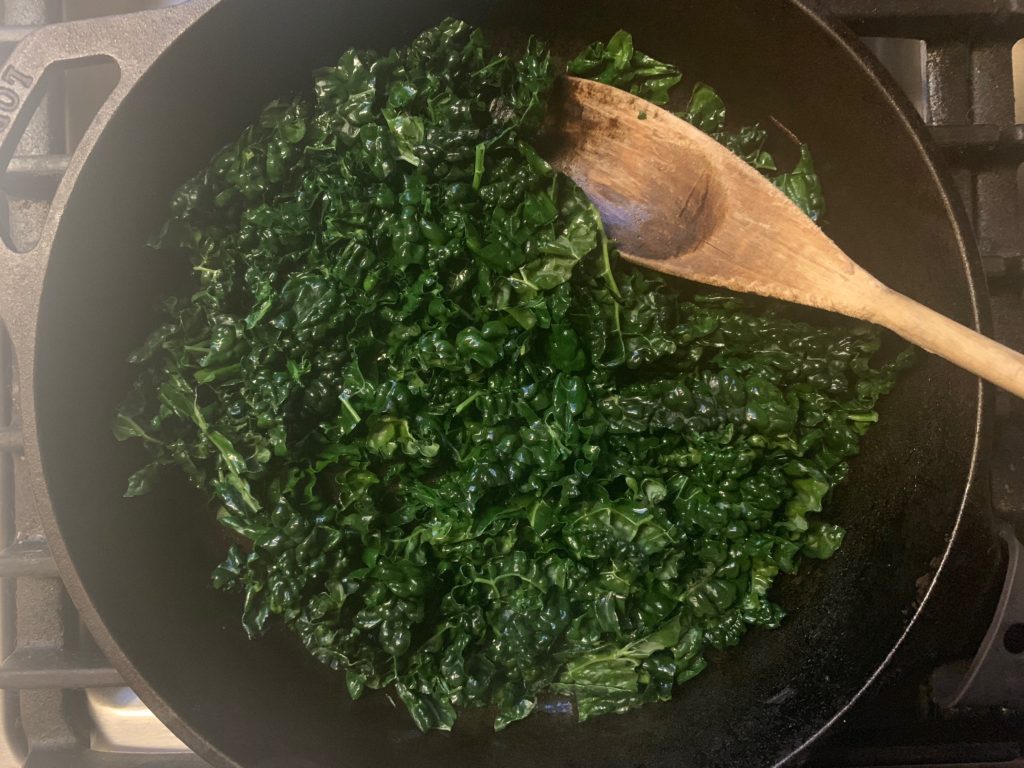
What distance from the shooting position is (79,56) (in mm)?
1850

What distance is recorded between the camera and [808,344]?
226cm

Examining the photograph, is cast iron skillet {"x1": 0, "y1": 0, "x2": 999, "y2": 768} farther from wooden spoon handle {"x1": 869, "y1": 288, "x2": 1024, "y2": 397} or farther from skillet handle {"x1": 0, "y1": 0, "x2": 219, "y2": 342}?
wooden spoon handle {"x1": 869, "y1": 288, "x2": 1024, "y2": 397}

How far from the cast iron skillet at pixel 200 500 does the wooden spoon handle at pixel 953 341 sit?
0.15 m

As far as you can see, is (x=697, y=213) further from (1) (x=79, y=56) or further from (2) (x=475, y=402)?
(1) (x=79, y=56)

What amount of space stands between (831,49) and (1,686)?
11.0ft

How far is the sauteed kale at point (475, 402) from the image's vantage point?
2.21 meters

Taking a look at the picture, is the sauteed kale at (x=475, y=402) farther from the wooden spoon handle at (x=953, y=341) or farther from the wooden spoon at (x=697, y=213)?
the wooden spoon handle at (x=953, y=341)

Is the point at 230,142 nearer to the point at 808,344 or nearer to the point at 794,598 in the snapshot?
the point at 808,344

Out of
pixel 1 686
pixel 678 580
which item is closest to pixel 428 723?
pixel 678 580

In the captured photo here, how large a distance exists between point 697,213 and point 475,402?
97 centimetres

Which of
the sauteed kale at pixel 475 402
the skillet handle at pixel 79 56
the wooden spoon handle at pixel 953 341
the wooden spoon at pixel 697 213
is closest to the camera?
the wooden spoon handle at pixel 953 341

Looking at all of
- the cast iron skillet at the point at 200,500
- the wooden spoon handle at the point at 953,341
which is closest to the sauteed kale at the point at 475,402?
the cast iron skillet at the point at 200,500

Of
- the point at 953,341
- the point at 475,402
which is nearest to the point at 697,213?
the point at 953,341

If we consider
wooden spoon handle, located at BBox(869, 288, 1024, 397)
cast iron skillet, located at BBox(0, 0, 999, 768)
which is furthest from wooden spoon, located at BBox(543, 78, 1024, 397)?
cast iron skillet, located at BBox(0, 0, 999, 768)
